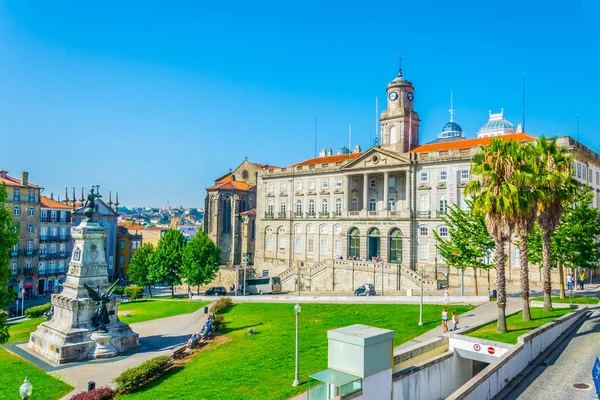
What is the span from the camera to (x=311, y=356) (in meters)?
24.8

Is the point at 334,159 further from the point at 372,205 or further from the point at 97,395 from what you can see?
the point at 97,395

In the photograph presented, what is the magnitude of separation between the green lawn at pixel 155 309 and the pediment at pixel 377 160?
26321 millimetres

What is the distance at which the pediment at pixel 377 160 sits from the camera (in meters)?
58.9

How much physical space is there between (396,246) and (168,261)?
2869 centimetres

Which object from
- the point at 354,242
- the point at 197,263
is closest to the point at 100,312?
the point at 197,263

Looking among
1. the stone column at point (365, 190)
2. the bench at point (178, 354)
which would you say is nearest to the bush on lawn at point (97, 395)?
the bench at point (178, 354)

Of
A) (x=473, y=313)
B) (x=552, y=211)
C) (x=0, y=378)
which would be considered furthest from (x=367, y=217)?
(x=0, y=378)

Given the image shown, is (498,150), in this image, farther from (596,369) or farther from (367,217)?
(367,217)

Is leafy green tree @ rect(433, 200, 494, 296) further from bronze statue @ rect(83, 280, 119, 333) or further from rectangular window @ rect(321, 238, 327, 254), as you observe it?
rectangular window @ rect(321, 238, 327, 254)

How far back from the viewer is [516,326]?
25078 millimetres

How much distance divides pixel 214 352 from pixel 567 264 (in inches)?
962

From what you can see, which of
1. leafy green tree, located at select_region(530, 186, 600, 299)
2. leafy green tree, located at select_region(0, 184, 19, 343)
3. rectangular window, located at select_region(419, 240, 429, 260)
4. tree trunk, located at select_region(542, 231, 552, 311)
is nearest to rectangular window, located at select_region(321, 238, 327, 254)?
rectangular window, located at select_region(419, 240, 429, 260)

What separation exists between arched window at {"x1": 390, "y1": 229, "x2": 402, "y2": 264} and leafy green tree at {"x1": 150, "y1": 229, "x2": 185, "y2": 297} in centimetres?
2654

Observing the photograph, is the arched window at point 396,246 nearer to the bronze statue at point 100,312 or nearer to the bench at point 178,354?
the bench at point 178,354
